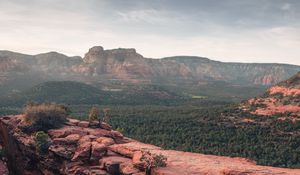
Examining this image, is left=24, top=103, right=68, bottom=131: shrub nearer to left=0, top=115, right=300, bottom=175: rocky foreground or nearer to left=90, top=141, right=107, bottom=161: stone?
left=0, top=115, right=300, bottom=175: rocky foreground

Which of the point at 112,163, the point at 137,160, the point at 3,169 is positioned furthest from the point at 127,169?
the point at 3,169

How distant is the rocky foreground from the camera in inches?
2442

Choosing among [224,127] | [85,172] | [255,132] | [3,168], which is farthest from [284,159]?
[3,168]

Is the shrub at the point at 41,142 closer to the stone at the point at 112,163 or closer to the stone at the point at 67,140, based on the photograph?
the stone at the point at 67,140

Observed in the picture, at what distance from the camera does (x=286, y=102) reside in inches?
6944

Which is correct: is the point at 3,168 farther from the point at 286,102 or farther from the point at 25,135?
the point at 286,102

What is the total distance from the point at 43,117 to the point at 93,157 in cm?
2260

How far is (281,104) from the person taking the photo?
7008 inches

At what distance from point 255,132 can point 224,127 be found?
48.8 ft

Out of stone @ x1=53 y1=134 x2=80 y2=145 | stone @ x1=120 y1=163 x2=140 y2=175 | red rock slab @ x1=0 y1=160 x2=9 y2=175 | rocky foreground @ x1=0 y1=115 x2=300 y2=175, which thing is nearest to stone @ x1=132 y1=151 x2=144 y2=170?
rocky foreground @ x1=0 y1=115 x2=300 y2=175

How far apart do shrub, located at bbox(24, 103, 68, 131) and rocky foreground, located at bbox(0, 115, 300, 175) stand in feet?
8.04

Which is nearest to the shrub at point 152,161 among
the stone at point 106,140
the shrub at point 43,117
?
the stone at point 106,140

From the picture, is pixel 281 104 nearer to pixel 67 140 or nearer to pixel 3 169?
pixel 67 140

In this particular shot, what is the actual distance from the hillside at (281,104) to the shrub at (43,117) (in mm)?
104068
